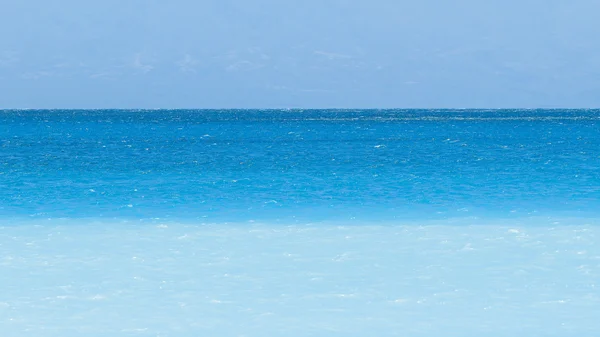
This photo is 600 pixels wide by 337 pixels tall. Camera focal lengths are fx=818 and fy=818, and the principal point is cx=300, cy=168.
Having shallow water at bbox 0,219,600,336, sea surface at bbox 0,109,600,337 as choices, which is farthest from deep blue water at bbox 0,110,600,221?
shallow water at bbox 0,219,600,336

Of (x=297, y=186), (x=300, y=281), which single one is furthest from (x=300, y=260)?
(x=297, y=186)

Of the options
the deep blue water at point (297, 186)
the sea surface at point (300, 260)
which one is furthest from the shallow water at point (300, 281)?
the deep blue water at point (297, 186)

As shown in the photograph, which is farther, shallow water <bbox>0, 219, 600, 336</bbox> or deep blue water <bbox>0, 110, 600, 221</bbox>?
deep blue water <bbox>0, 110, 600, 221</bbox>

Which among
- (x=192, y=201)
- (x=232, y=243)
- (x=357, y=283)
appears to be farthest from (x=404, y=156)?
(x=357, y=283)

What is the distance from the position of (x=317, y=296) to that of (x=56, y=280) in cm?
311

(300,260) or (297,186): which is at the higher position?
(297,186)

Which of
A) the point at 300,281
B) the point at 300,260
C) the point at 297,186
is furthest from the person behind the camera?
the point at 297,186

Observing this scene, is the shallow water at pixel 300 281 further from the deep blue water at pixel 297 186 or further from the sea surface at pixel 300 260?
the deep blue water at pixel 297 186

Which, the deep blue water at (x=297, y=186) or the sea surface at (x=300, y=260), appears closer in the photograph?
the sea surface at (x=300, y=260)

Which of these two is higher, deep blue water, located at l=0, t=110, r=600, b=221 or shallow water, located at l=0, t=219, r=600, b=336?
deep blue water, located at l=0, t=110, r=600, b=221

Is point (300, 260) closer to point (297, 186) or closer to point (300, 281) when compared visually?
point (300, 281)

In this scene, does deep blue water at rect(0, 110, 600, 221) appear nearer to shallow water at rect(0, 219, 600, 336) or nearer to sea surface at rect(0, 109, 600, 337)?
sea surface at rect(0, 109, 600, 337)

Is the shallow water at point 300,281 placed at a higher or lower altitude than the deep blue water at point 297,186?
lower

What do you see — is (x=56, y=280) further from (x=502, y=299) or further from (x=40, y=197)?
(x=40, y=197)
